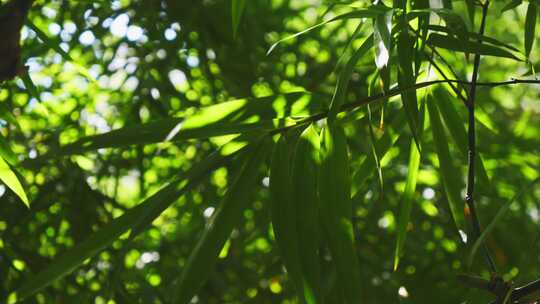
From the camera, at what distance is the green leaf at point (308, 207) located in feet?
2.22

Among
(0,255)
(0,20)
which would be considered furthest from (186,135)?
(0,255)

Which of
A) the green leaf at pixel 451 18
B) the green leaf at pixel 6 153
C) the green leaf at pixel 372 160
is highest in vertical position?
the green leaf at pixel 451 18

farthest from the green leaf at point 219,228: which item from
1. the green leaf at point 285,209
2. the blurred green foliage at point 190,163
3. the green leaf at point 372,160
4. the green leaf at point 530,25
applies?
the blurred green foliage at point 190,163

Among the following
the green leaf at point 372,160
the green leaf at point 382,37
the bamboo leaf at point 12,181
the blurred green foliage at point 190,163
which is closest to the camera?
the green leaf at point 382,37

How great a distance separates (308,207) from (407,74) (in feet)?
0.48

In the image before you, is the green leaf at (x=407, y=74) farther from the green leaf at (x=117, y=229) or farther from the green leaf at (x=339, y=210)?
the green leaf at (x=117, y=229)

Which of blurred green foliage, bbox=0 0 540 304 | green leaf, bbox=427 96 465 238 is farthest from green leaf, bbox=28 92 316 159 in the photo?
blurred green foliage, bbox=0 0 540 304

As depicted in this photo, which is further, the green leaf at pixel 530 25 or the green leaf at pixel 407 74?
the green leaf at pixel 530 25

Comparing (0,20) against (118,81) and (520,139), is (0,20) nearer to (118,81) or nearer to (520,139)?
(118,81)

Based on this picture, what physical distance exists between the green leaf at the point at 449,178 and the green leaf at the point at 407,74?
10cm

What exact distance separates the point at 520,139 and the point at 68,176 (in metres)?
0.88

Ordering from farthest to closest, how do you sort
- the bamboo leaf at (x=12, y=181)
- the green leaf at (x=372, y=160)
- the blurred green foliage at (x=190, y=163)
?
the blurred green foliage at (x=190, y=163) < the green leaf at (x=372, y=160) < the bamboo leaf at (x=12, y=181)

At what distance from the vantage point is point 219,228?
69 centimetres

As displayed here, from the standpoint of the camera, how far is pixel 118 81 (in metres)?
1.54
